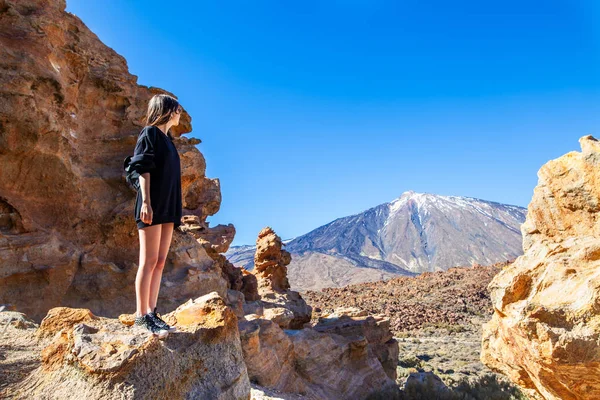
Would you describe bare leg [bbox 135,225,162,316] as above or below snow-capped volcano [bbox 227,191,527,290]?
below

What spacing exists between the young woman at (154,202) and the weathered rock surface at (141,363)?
0.26 meters

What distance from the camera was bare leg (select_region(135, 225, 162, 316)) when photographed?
3.22m

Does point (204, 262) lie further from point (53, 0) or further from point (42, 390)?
point (42, 390)

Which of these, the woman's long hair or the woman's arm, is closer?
the woman's arm

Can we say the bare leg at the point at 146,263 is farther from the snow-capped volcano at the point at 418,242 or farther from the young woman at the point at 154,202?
the snow-capped volcano at the point at 418,242

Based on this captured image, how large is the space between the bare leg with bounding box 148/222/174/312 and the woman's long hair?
2.85ft

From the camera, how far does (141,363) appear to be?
8.65 ft

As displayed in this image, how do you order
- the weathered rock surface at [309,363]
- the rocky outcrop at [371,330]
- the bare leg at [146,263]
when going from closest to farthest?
the bare leg at [146,263]
the weathered rock surface at [309,363]
the rocky outcrop at [371,330]

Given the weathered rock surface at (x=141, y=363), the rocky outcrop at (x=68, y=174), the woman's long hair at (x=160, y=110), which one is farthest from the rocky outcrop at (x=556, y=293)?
the rocky outcrop at (x=68, y=174)

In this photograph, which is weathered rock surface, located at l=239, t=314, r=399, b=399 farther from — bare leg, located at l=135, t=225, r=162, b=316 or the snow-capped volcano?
the snow-capped volcano

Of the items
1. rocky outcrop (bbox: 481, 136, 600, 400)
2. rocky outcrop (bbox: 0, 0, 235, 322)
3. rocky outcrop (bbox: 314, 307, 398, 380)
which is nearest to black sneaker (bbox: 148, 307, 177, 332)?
rocky outcrop (bbox: 481, 136, 600, 400)

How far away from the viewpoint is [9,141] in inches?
246

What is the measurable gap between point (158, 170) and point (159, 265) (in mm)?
766

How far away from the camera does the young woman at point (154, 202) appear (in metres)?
3.23
